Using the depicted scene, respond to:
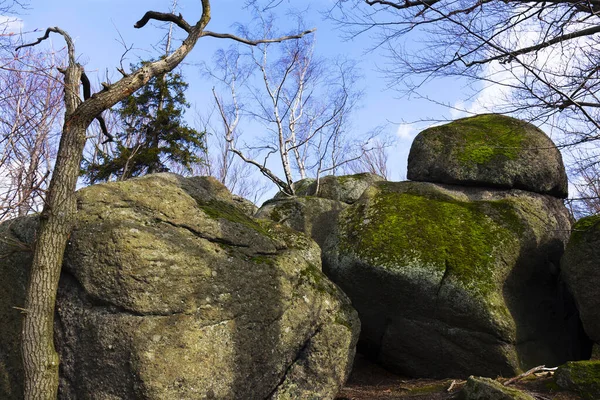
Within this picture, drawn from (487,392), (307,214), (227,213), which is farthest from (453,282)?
(307,214)

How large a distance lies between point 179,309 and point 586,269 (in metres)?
5.84

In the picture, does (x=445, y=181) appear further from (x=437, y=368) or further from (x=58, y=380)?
(x=58, y=380)

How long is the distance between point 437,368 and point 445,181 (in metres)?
4.01

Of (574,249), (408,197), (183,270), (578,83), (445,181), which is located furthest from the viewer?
(445,181)

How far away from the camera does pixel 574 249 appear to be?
23.9ft

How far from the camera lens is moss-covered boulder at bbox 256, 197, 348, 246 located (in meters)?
9.66

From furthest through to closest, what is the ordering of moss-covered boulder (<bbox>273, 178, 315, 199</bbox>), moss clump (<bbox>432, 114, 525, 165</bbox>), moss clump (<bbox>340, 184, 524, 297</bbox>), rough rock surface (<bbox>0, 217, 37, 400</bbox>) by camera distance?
moss-covered boulder (<bbox>273, 178, 315, 199</bbox>), moss clump (<bbox>432, 114, 525, 165</bbox>), moss clump (<bbox>340, 184, 524, 297</bbox>), rough rock surface (<bbox>0, 217, 37, 400</bbox>)

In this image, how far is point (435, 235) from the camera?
770 centimetres

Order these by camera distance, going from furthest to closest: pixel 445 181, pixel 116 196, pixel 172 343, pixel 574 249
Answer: pixel 445 181 < pixel 574 249 < pixel 116 196 < pixel 172 343

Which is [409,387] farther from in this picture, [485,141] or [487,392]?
[485,141]

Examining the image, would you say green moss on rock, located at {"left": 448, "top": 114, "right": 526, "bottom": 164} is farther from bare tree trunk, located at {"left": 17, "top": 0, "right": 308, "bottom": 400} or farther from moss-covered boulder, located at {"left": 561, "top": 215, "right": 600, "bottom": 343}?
bare tree trunk, located at {"left": 17, "top": 0, "right": 308, "bottom": 400}

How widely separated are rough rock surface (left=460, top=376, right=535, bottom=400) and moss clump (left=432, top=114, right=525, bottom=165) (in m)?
5.41

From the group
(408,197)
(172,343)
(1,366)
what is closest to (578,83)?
(408,197)

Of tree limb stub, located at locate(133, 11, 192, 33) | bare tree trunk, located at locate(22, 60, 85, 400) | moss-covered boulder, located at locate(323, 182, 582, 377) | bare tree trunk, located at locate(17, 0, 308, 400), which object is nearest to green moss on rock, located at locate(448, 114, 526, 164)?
moss-covered boulder, located at locate(323, 182, 582, 377)
